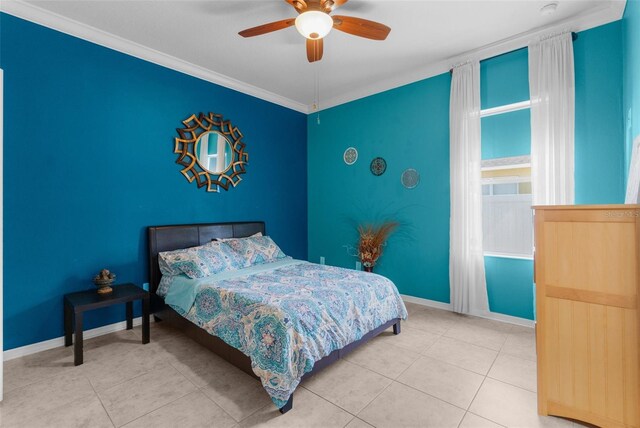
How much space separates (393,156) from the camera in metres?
4.17

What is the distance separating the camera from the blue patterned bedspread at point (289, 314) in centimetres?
191

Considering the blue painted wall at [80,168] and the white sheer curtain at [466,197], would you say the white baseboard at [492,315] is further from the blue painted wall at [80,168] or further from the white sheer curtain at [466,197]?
the blue painted wall at [80,168]

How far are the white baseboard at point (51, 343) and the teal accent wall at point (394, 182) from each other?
2.93 metres

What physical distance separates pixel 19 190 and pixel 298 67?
3.10 m

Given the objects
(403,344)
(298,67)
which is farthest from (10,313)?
(298,67)

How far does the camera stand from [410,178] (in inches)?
157

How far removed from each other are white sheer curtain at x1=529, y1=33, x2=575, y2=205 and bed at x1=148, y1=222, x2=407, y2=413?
183 centimetres

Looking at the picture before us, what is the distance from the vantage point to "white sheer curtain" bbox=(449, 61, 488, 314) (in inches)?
131

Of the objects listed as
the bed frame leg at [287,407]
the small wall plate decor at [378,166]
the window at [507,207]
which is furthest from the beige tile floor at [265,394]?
the small wall plate decor at [378,166]

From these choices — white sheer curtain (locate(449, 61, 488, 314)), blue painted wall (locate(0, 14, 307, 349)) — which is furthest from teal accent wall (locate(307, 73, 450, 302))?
blue painted wall (locate(0, 14, 307, 349))

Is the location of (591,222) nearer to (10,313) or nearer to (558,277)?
(558,277)

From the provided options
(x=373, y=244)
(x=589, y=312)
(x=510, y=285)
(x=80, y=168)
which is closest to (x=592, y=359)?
(x=589, y=312)

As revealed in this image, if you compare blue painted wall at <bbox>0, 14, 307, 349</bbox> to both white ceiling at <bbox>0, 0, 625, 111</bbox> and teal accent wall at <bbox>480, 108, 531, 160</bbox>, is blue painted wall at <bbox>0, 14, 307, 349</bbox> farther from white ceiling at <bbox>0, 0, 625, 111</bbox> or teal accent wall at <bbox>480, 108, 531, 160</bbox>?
teal accent wall at <bbox>480, 108, 531, 160</bbox>

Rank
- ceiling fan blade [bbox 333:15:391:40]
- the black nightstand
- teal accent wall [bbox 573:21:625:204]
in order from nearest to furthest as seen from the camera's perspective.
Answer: ceiling fan blade [bbox 333:15:391:40] < the black nightstand < teal accent wall [bbox 573:21:625:204]
